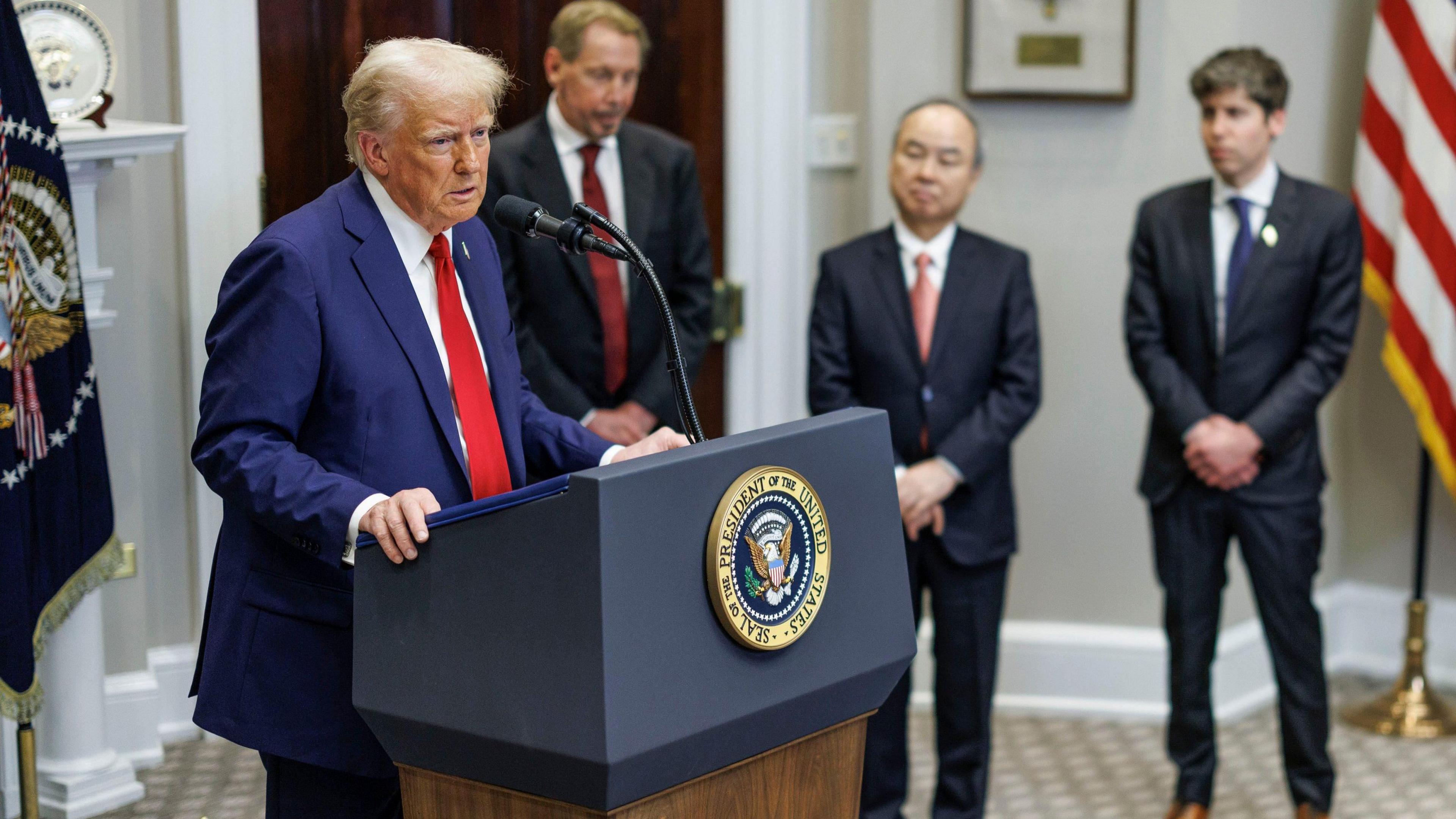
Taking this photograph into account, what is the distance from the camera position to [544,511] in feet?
4.82

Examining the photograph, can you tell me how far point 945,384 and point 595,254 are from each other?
2.73 feet

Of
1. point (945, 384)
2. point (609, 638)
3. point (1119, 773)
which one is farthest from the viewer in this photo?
point (1119, 773)

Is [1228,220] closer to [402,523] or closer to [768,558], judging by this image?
[768,558]

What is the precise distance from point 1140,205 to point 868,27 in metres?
0.90

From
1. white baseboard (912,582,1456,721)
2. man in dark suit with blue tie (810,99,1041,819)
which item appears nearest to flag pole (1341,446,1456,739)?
white baseboard (912,582,1456,721)

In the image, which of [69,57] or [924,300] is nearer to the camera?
[69,57]

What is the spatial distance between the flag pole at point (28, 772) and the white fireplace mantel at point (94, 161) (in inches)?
29.4

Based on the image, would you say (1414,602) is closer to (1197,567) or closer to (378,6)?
(1197,567)

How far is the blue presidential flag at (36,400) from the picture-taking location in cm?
252

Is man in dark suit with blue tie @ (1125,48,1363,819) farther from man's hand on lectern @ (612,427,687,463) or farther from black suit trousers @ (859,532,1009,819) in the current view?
man's hand on lectern @ (612,427,687,463)

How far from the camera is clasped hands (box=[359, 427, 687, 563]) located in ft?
5.16

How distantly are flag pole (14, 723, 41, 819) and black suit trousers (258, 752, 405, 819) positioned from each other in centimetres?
98

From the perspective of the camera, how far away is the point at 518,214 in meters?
1.74

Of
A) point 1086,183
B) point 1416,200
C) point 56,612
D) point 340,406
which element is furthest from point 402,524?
point 1416,200
